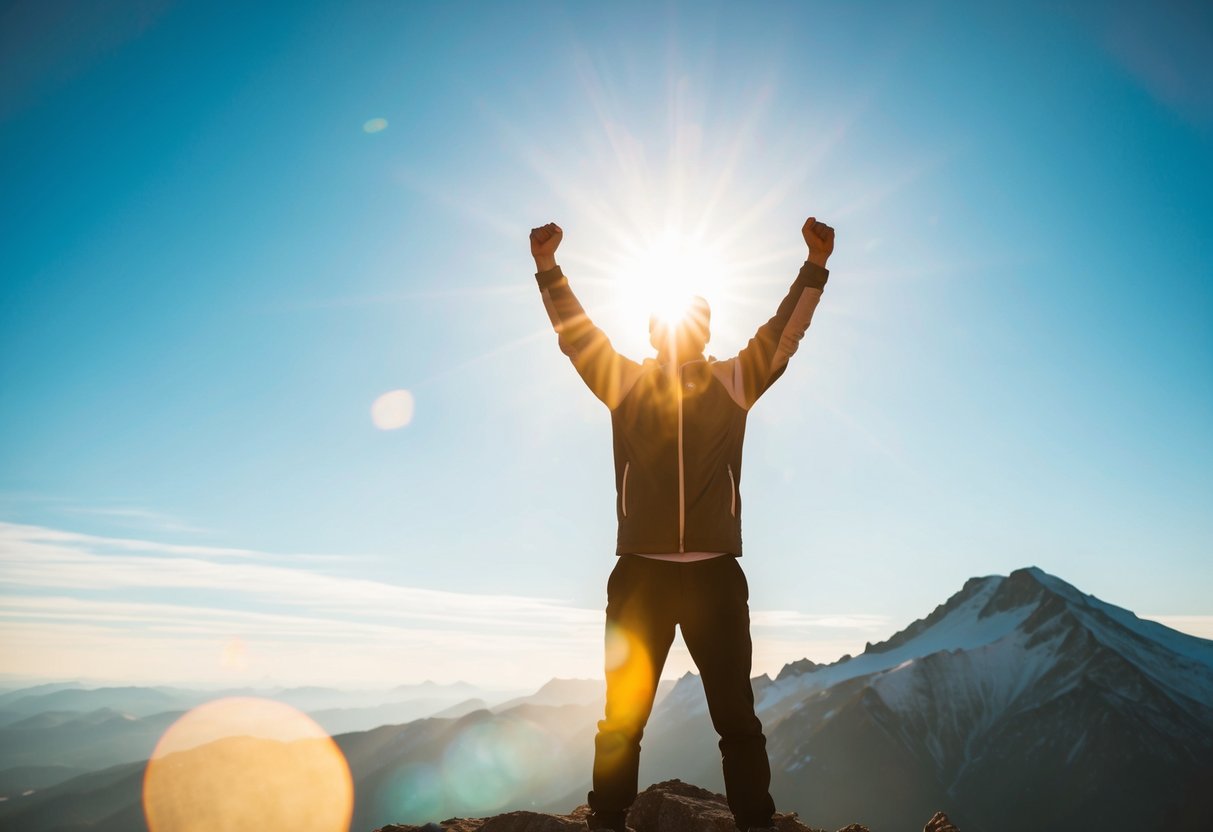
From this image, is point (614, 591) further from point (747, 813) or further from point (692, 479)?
point (747, 813)

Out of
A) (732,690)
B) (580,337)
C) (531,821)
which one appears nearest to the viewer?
(732,690)

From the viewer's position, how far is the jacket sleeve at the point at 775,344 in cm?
615

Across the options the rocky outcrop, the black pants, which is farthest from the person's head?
the rocky outcrop

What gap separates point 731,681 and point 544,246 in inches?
159

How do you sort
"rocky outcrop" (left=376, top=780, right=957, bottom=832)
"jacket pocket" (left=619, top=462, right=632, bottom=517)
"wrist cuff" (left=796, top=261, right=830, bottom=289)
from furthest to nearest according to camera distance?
"rocky outcrop" (left=376, top=780, right=957, bottom=832) < "wrist cuff" (left=796, top=261, right=830, bottom=289) < "jacket pocket" (left=619, top=462, right=632, bottom=517)

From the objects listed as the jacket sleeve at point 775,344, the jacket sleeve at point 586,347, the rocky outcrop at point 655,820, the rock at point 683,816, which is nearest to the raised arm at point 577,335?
the jacket sleeve at point 586,347

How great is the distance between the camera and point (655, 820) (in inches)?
305

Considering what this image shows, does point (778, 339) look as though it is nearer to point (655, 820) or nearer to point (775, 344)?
point (775, 344)

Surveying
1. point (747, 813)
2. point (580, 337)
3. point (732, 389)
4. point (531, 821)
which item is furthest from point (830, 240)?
point (531, 821)

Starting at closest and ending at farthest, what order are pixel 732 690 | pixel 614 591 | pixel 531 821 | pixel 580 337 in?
pixel 732 690, pixel 614 591, pixel 580 337, pixel 531 821

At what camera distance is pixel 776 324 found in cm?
623

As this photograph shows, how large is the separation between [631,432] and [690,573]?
128 centimetres

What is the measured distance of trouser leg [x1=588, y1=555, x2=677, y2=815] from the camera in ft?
18.6

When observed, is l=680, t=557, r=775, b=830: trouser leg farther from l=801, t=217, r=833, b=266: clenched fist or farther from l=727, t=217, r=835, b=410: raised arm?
l=801, t=217, r=833, b=266: clenched fist
